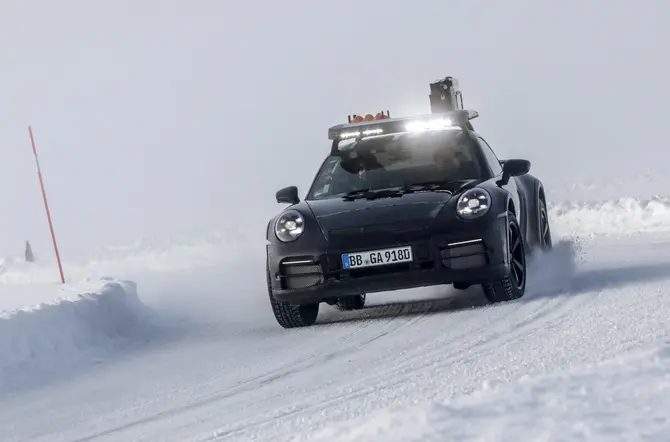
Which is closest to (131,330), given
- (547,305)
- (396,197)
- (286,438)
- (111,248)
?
(396,197)

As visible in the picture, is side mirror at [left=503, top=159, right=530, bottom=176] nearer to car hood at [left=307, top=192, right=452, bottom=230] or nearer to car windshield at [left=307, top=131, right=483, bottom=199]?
car windshield at [left=307, top=131, right=483, bottom=199]

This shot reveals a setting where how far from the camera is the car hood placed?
8.42 m

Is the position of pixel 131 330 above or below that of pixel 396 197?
below

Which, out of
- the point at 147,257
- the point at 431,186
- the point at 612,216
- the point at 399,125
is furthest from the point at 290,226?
the point at 147,257

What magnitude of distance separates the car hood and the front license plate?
209 mm

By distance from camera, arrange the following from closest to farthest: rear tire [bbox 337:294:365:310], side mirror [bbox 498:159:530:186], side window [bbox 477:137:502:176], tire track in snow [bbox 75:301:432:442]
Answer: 1. tire track in snow [bbox 75:301:432:442]
2. side mirror [bbox 498:159:530:186]
3. side window [bbox 477:137:502:176]
4. rear tire [bbox 337:294:365:310]

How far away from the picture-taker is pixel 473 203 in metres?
8.45

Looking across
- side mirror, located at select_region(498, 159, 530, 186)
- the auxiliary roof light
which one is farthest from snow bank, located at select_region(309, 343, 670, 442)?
the auxiliary roof light

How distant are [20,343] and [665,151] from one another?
75426 millimetres

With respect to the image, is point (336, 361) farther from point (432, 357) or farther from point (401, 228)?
point (401, 228)

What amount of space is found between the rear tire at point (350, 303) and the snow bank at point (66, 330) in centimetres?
172

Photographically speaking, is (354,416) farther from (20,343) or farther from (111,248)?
(111,248)

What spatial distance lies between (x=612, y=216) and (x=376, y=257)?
14.5 m

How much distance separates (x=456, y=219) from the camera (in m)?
8.36
